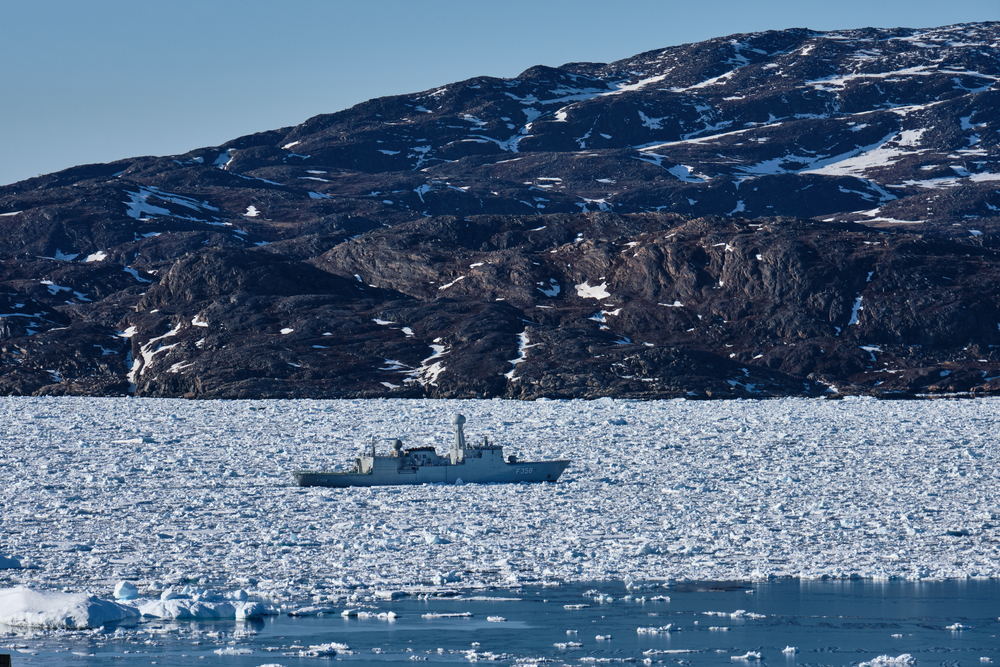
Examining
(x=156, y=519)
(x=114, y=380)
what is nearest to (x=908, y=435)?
(x=156, y=519)

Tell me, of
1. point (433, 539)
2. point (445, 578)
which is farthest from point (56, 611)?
point (433, 539)

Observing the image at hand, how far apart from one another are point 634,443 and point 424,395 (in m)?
51.6

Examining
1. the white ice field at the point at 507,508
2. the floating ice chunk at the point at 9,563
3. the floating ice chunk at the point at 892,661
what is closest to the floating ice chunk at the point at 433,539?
the white ice field at the point at 507,508

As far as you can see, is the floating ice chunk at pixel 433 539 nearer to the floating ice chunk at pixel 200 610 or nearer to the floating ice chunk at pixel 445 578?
the floating ice chunk at pixel 445 578

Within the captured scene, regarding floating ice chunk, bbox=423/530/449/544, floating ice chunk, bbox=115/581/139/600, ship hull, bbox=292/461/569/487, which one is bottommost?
floating ice chunk, bbox=115/581/139/600

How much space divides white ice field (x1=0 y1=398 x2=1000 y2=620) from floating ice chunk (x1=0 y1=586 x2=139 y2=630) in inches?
81.2

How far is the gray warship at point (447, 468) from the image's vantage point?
44188 mm

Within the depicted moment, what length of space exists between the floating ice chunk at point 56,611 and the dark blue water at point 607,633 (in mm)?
441

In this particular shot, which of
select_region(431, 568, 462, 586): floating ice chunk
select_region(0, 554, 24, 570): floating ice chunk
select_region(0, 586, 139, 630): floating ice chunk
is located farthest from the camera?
select_region(0, 554, 24, 570): floating ice chunk

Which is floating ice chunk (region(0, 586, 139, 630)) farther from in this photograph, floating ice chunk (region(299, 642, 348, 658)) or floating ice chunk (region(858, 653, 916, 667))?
floating ice chunk (region(858, 653, 916, 667))

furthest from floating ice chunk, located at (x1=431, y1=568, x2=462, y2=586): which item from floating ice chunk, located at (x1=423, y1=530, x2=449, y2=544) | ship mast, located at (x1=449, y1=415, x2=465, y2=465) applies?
ship mast, located at (x1=449, y1=415, x2=465, y2=465)

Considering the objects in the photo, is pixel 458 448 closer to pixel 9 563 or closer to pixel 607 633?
pixel 9 563

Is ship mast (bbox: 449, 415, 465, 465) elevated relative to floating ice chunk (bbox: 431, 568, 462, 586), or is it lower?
elevated

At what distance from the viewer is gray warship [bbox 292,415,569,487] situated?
4419cm
